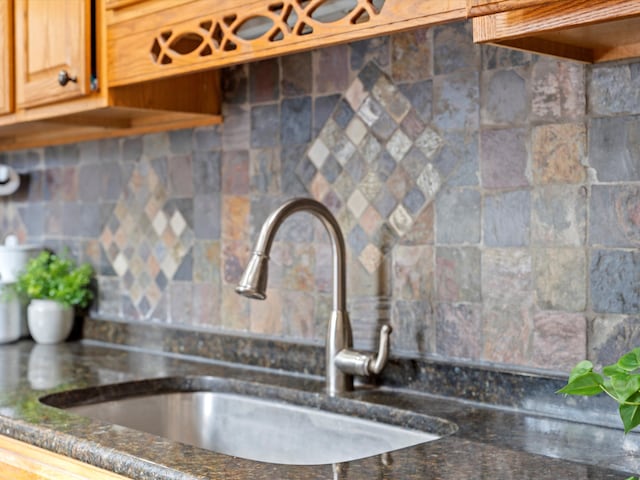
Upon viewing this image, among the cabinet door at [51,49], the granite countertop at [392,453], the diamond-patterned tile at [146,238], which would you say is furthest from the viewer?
the diamond-patterned tile at [146,238]

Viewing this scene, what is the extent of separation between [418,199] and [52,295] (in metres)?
1.20

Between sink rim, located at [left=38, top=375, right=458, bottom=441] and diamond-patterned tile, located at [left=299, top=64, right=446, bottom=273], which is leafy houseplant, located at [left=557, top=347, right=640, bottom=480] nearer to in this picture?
sink rim, located at [left=38, top=375, right=458, bottom=441]

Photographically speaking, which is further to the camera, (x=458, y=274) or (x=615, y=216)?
(x=458, y=274)

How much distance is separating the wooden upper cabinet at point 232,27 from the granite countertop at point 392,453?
23.8 inches

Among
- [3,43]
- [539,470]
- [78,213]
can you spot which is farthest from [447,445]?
[78,213]

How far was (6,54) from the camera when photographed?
2.13 m

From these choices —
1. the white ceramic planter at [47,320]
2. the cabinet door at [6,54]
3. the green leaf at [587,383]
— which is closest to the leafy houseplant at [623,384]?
the green leaf at [587,383]

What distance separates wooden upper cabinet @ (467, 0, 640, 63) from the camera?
1049 millimetres

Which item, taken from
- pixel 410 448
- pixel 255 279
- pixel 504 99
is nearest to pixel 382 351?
pixel 255 279

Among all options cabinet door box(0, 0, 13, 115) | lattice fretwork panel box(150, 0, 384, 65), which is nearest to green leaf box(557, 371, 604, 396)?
lattice fretwork panel box(150, 0, 384, 65)

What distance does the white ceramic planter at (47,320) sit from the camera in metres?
2.44

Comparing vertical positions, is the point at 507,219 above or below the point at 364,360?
above

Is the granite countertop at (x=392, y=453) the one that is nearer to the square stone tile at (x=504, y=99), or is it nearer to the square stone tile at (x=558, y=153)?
the square stone tile at (x=558, y=153)

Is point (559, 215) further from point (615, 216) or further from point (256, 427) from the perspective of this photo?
point (256, 427)
